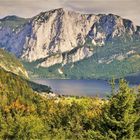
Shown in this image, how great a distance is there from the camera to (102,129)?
35.5 meters

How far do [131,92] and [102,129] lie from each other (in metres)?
4.60

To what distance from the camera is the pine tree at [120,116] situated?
34625 mm

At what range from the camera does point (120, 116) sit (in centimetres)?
3547

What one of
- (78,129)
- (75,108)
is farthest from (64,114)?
(78,129)

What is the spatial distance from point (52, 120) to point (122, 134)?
104279mm

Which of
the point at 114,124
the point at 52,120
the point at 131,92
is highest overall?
the point at 131,92

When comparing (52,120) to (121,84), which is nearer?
(121,84)

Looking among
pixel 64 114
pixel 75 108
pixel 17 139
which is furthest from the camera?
pixel 75 108

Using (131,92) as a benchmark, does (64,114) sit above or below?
below

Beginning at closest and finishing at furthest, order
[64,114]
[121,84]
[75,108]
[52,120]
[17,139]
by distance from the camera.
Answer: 1. [121,84]
2. [17,139]
3. [52,120]
4. [64,114]
5. [75,108]

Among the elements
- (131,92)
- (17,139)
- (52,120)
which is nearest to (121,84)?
(131,92)

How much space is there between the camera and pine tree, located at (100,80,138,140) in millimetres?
34625

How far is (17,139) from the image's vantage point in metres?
86.3

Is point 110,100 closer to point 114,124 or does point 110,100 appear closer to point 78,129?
point 114,124
